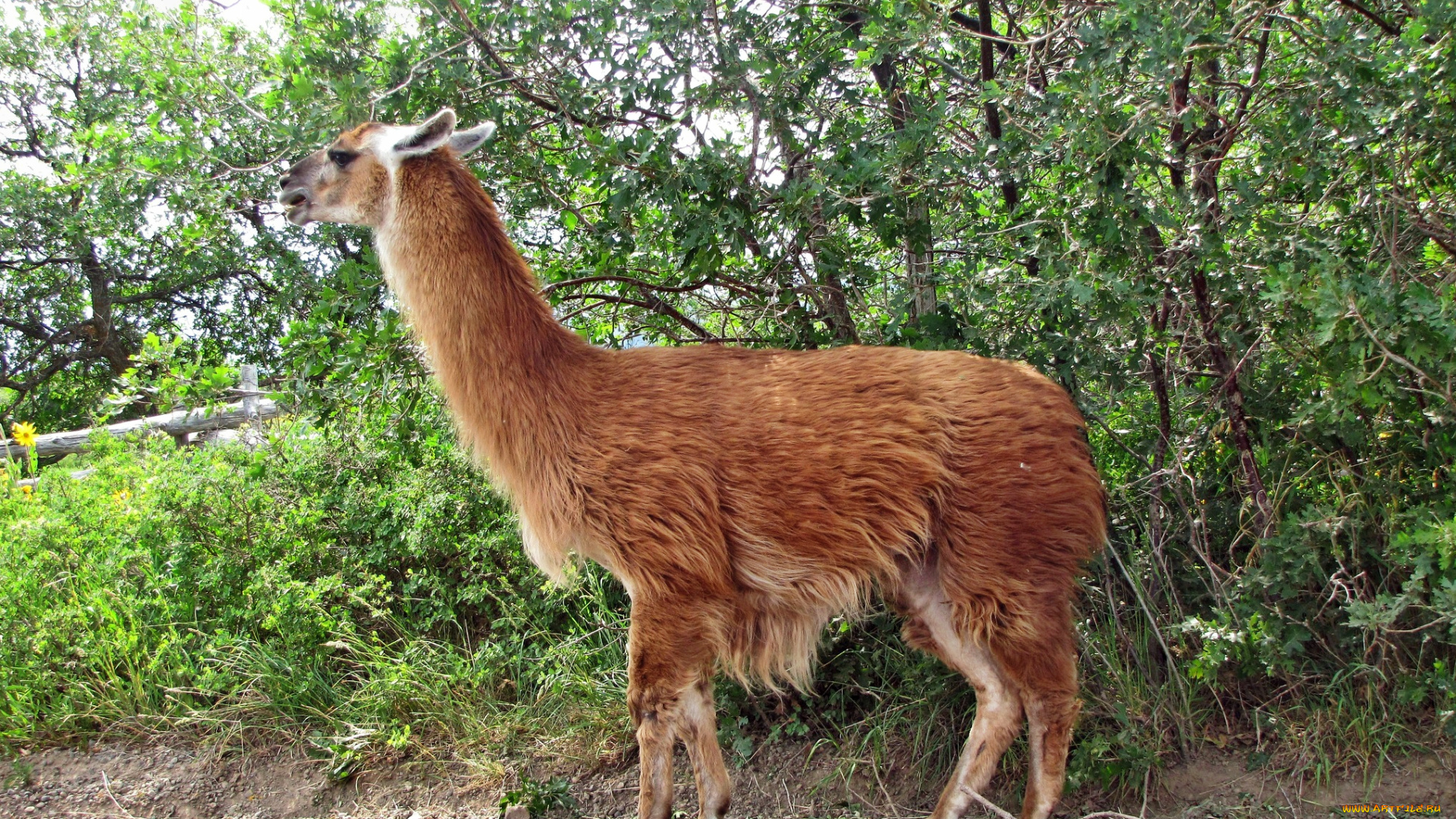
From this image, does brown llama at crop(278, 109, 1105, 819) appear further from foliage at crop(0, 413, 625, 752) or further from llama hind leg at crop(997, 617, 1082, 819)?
foliage at crop(0, 413, 625, 752)

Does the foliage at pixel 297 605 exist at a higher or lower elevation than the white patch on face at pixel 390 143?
lower

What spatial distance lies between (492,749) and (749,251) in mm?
2826

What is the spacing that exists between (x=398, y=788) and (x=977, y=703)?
270 centimetres

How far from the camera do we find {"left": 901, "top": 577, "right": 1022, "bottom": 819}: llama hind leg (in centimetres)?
361

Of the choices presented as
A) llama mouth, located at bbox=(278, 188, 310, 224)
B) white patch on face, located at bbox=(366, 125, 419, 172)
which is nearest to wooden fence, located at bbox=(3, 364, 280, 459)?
llama mouth, located at bbox=(278, 188, 310, 224)

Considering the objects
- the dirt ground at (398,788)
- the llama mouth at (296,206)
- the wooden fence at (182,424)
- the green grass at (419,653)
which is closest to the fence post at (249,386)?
the wooden fence at (182,424)

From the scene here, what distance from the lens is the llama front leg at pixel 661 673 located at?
3.33 meters

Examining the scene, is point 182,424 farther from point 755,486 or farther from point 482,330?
point 755,486

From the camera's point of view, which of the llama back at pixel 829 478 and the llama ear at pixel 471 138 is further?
the llama ear at pixel 471 138

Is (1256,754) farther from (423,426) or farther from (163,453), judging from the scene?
(163,453)

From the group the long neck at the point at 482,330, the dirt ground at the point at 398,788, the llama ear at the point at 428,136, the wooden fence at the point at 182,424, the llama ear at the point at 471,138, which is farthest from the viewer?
the wooden fence at the point at 182,424

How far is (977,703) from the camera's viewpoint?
12.1 ft

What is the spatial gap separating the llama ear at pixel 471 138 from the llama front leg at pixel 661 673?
1.96 m

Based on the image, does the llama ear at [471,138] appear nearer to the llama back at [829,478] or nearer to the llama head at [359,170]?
the llama head at [359,170]
